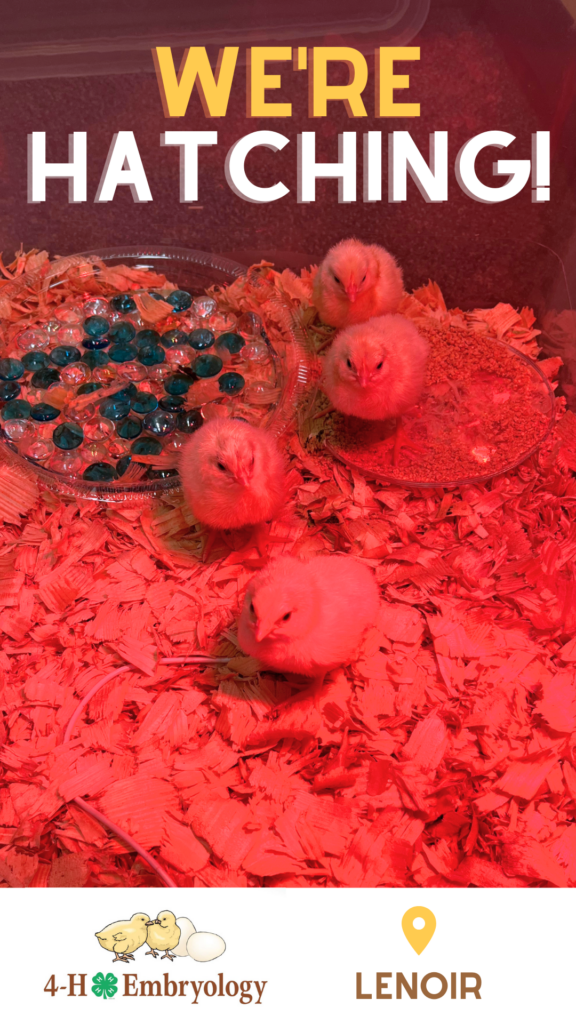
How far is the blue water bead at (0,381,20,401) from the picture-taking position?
2590mm

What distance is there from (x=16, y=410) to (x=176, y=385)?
0.51 m

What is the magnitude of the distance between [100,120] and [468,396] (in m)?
1.70

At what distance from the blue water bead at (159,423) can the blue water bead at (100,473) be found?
0.60 ft

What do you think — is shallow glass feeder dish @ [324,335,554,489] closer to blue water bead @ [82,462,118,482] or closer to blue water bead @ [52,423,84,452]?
blue water bead @ [82,462,118,482]

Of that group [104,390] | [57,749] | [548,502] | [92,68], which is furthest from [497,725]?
[92,68]

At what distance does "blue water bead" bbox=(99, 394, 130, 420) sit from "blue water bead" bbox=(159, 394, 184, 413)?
0.37 ft

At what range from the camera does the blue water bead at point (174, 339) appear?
2.69 metres

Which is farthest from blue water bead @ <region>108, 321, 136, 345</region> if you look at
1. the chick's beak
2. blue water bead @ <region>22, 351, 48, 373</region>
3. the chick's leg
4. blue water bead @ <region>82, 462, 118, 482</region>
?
the chick's beak

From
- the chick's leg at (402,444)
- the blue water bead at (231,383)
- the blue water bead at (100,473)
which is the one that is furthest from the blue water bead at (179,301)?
the chick's leg at (402,444)

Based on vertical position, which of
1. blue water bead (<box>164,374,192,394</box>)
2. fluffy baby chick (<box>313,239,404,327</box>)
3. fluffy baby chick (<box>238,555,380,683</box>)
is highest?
fluffy baby chick (<box>313,239,404,327</box>)
